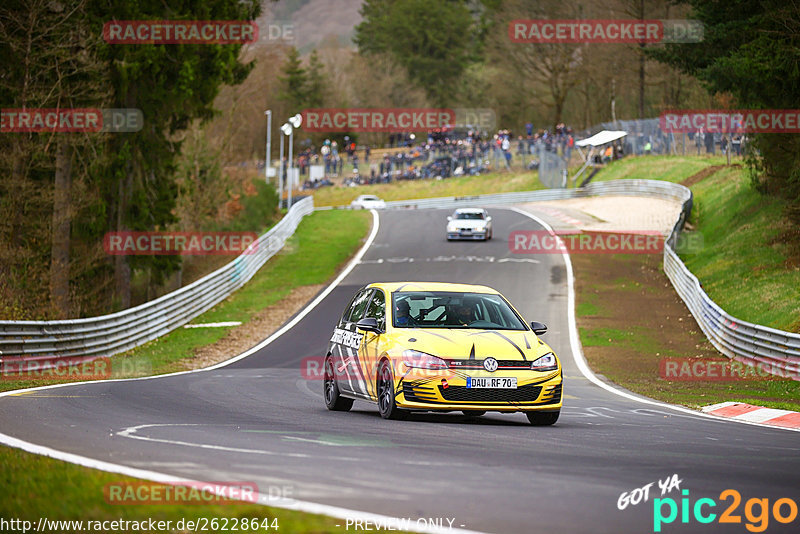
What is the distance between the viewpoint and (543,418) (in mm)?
11898

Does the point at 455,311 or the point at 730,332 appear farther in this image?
the point at 730,332

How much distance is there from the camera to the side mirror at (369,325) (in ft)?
40.6

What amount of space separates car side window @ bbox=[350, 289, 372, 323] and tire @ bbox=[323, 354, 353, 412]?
65 centimetres

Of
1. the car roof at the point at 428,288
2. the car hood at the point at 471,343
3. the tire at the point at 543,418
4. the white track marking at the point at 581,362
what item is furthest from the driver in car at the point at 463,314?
the white track marking at the point at 581,362

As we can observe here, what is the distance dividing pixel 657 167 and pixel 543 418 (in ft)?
193

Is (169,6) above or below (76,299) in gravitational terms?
above

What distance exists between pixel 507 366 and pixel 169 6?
26.2 meters

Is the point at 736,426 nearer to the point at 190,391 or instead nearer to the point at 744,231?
the point at 190,391

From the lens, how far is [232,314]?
34312 mm

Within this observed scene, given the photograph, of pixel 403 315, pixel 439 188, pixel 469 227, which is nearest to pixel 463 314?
pixel 403 315

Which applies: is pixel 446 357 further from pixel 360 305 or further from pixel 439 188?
pixel 439 188

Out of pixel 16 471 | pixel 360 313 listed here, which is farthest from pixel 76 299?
pixel 16 471

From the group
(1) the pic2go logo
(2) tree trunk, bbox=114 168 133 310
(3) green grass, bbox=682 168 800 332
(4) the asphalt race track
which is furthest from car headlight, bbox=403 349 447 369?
(2) tree trunk, bbox=114 168 133 310

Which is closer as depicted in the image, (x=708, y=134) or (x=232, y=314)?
(x=232, y=314)
